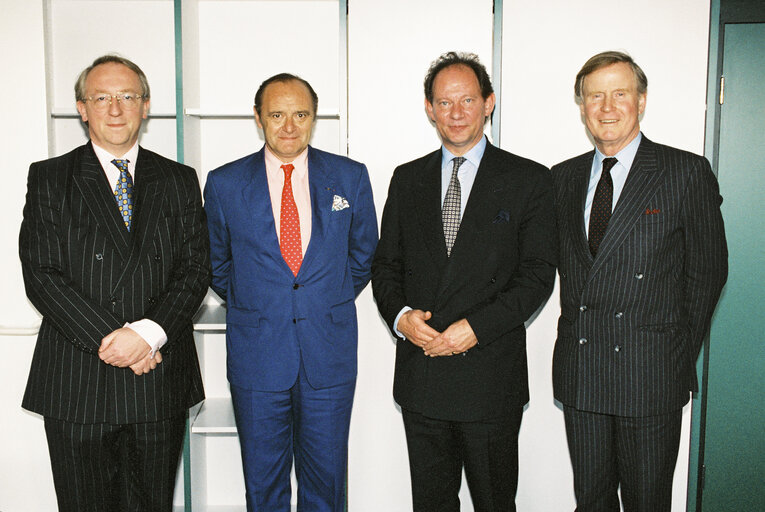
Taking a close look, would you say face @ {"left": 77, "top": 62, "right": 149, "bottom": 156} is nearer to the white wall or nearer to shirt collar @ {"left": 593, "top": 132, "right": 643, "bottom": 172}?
the white wall

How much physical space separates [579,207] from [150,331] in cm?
152

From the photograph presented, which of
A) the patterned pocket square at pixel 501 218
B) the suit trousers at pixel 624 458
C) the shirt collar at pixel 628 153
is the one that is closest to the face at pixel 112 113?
the patterned pocket square at pixel 501 218

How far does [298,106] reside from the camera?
8.36ft

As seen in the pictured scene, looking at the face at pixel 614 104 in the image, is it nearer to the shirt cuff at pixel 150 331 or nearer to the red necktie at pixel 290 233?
the red necktie at pixel 290 233

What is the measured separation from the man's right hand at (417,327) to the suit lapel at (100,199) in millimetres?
975

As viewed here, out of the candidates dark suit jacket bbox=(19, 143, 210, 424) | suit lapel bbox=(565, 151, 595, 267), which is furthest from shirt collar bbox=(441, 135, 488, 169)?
dark suit jacket bbox=(19, 143, 210, 424)

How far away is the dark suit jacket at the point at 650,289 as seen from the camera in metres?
2.23

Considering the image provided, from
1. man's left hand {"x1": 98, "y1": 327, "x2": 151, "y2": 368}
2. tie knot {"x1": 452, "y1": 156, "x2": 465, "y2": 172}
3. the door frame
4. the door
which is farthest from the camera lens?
the door

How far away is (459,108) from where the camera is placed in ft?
8.12

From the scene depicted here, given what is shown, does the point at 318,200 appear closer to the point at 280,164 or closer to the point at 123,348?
the point at 280,164

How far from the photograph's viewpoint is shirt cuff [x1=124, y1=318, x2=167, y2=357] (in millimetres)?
2203

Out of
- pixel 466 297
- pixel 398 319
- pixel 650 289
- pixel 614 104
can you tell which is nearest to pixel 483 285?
pixel 466 297

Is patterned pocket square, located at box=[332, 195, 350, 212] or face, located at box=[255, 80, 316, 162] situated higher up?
face, located at box=[255, 80, 316, 162]

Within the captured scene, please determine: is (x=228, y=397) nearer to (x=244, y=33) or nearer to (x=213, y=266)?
(x=213, y=266)
